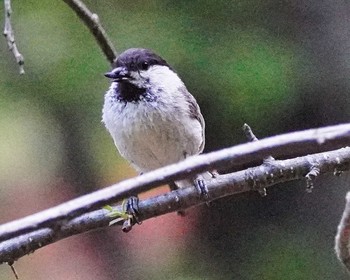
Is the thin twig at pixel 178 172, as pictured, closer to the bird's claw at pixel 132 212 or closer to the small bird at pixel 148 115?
the bird's claw at pixel 132 212

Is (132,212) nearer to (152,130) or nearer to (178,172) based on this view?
(152,130)

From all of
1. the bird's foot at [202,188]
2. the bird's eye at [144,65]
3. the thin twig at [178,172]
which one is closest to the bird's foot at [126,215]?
the bird's foot at [202,188]

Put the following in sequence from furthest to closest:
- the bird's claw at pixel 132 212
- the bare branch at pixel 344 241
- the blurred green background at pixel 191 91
Result: the blurred green background at pixel 191 91, the bird's claw at pixel 132 212, the bare branch at pixel 344 241

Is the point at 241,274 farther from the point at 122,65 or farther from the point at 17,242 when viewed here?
the point at 17,242

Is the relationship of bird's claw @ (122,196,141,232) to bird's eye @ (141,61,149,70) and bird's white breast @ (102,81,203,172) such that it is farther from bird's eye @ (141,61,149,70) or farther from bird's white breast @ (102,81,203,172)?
bird's eye @ (141,61,149,70)

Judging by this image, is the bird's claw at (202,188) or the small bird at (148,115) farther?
the small bird at (148,115)

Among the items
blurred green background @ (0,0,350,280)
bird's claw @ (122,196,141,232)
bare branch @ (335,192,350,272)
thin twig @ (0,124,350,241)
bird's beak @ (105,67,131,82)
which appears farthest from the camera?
blurred green background @ (0,0,350,280)

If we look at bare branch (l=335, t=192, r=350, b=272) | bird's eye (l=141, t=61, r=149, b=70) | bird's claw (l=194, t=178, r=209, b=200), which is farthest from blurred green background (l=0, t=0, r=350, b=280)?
bare branch (l=335, t=192, r=350, b=272)
